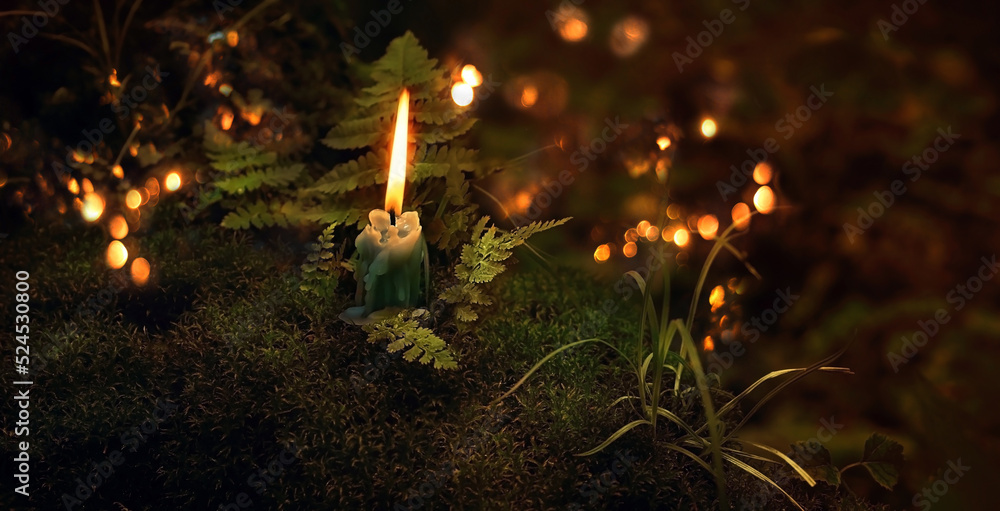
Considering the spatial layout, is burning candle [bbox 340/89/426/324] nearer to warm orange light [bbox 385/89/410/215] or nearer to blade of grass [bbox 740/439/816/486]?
warm orange light [bbox 385/89/410/215]

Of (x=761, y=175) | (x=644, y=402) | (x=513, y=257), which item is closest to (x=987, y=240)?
(x=761, y=175)

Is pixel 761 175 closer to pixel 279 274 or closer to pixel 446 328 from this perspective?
pixel 446 328

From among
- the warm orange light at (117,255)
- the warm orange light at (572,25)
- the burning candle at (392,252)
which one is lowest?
the burning candle at (392,252)

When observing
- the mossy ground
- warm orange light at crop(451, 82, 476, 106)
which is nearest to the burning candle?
the mossy ground

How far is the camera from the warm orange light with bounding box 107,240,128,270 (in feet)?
6.70

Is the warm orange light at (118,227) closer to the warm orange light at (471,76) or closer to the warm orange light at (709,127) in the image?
the warm orange light at (471,76)

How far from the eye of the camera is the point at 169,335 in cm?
185

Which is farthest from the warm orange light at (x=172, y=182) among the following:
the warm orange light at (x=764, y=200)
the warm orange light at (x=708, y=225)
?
the warm orange light at (x=764, y=200)

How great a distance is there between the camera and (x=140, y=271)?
6.63 feet

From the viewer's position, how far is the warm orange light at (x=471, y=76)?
2238 mm

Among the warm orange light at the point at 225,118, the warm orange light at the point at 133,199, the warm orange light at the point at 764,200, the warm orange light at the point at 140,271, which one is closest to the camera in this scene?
the warm orange light at the point at 140,271

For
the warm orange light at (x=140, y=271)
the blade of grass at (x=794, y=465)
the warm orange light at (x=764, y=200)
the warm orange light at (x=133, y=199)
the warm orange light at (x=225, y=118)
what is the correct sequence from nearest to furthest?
the blade of grass at (x=794, y=465) → the warm orange light at (x=140, y=271) → the warm orange light at (x=764, y=200) → the warm orange light at (x=133, y=199) → the warm orange light at (x=225, y=118)

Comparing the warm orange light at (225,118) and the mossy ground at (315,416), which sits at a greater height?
the warm orange light at (225,118)

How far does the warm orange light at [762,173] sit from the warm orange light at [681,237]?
10.7 inches
